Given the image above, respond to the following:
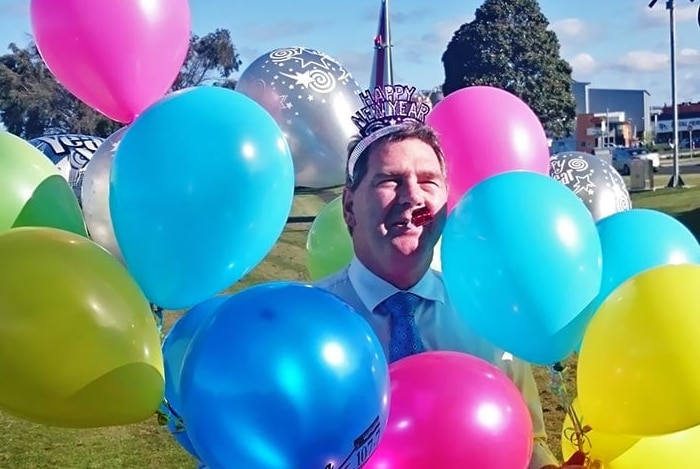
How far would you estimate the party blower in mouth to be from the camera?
2.44 metres

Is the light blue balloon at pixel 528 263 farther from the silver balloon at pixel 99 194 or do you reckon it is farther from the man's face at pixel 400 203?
the silver balloon at pixel 99 194

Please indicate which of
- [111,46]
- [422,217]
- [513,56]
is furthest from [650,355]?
[513,56]

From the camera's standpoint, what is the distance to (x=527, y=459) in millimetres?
2248

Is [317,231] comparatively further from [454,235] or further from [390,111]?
[454,235]

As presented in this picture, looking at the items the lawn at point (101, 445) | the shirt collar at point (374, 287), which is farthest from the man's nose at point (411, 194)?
the lawn at point (101, 445)

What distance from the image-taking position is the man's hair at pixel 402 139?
2537mm

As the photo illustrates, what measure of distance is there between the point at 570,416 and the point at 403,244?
0.66 m

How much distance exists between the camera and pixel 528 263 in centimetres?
213

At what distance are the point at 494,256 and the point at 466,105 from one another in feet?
2.69

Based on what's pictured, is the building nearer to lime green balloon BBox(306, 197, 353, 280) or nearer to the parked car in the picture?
the parked car

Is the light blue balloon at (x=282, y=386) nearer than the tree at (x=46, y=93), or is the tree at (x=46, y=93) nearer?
the light blue balloon at (x=282, y=386)

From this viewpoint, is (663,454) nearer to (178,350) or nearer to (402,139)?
(402,139)

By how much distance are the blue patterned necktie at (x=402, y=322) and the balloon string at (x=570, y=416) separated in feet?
1.37

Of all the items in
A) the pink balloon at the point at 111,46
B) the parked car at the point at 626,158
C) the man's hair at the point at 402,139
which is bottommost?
the parked car at the point at 626,158
